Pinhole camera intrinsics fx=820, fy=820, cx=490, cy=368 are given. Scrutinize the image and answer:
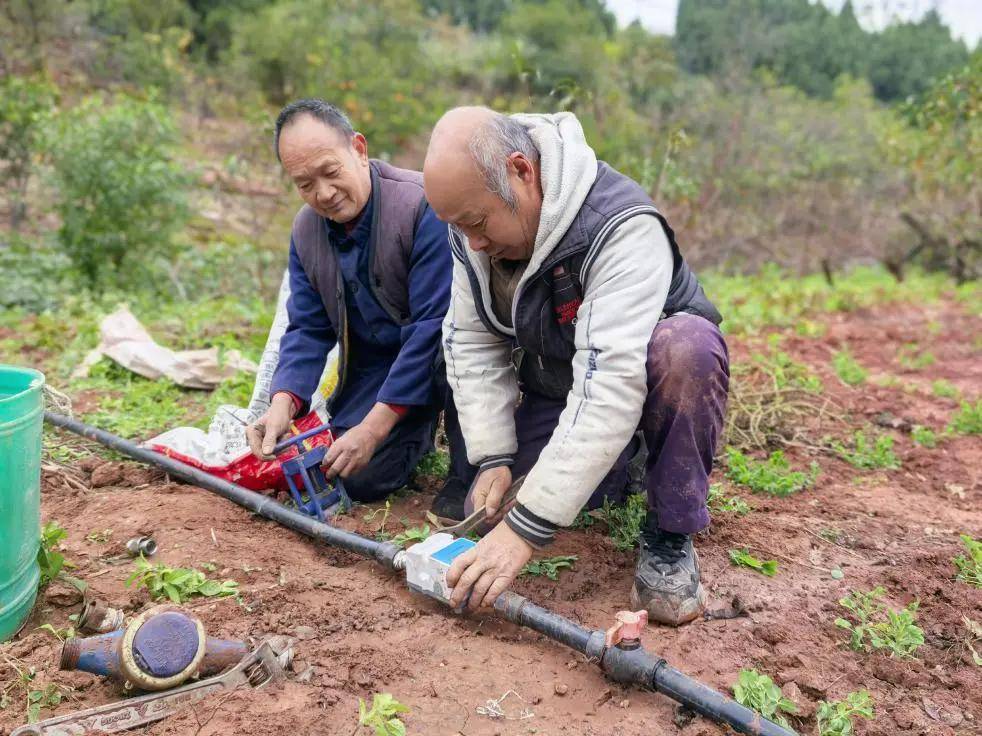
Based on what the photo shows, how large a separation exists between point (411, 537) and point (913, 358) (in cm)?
446

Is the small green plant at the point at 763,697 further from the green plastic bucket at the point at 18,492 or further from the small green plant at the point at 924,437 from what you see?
the small green plant at the point at 924,437

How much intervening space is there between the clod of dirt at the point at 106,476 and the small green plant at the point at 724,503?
85.7 inches

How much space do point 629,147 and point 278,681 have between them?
8.60m

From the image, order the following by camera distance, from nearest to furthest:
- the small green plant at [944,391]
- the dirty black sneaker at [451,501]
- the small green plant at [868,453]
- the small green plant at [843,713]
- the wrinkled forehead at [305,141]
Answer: the small green plant at [843,713] → the wrinkled forehead at [305,141] → the dirty black sneaker at [451,501] → the small green plant at [868,453] → the small green plant at [944,391]

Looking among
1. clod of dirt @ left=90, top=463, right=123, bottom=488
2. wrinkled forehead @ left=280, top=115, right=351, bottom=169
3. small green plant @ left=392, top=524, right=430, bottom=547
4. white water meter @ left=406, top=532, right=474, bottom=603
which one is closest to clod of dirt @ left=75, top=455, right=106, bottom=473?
clod of dirt @ left=90, top=463, right=123, bottom=488

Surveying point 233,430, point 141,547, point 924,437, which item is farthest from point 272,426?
point 924,437

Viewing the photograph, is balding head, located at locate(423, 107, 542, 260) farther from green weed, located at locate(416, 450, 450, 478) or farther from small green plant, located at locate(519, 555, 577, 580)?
green weed, located at locate(416, 450, 450, 478)

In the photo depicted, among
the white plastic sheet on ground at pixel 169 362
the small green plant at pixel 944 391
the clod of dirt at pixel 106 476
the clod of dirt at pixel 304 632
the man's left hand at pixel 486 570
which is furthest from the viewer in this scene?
the small green plant at pixel 944 391

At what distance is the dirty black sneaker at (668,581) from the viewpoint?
218cm

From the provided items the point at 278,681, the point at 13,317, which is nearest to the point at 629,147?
the point at 13,317

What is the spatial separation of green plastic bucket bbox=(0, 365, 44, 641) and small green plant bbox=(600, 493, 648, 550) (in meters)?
1.64

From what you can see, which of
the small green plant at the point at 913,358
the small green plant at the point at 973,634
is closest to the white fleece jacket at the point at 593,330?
the small green plant at the point at 973,634

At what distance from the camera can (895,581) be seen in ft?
7.91

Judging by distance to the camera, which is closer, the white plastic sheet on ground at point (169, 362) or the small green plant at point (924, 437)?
the small green plant at point (924, 437)
